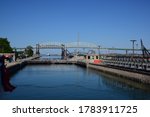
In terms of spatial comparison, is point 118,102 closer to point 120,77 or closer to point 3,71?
point 3,71

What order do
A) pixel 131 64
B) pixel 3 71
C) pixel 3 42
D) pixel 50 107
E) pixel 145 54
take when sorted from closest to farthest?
pixel 50 107, pixel 3 71, pixel 131 64, pixel 145 54, pixel 3 42

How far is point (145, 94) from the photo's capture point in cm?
2047

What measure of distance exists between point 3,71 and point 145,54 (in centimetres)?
2761

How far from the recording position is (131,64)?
3266 centimetres

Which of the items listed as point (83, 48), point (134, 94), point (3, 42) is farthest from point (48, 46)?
point (134, 94)

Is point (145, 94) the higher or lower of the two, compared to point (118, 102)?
lower

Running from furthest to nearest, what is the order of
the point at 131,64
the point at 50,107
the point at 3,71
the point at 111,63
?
the point at 111,63, the point at 131,64, the point at 3,71, the point at 50,107

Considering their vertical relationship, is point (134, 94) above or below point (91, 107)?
below

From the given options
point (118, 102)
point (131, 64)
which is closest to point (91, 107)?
point (118, 102)

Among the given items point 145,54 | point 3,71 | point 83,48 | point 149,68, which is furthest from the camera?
point 83,48

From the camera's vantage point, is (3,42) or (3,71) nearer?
(3,71)

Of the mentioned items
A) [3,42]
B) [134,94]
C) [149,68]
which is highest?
[3,42]

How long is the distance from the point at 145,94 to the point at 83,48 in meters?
145

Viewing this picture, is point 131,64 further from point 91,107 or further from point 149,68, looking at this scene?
point 91,107
